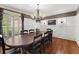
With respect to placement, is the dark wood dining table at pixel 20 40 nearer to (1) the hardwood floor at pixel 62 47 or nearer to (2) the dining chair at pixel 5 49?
(2) the dining chair at pixel 5 49

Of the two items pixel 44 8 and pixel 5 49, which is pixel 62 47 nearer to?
pixel 44 8

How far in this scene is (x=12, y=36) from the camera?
6.07 feet

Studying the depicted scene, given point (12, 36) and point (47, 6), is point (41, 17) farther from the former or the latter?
point (12, 36)

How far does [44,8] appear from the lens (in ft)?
6.15

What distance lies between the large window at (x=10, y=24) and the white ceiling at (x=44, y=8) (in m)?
0.11

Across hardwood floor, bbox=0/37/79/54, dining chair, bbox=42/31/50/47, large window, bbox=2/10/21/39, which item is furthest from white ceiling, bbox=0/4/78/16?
hardwood floor, bbox=0/37/79/54

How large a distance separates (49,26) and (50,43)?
0.27 meters

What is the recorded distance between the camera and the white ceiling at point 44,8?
1844mm

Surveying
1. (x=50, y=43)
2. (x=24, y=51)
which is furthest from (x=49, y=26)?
(x=24, y=51)

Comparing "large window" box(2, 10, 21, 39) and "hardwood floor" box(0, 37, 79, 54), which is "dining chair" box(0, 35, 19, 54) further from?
"hardwood floor" box(0, 37, 79, 54)

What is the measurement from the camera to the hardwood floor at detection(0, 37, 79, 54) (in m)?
1.85

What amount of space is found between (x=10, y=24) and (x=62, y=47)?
2.91 ft

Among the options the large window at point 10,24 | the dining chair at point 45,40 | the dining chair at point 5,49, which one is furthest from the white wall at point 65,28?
the dining chair at point 5,49

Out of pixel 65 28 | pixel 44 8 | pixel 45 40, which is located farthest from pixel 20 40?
pixel 65 28
